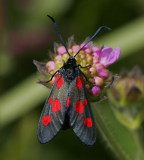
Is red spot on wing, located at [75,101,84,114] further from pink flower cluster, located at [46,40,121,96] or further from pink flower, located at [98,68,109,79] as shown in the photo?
pink flower, located at [98,68,109,79]

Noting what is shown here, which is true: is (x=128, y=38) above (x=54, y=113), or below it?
below

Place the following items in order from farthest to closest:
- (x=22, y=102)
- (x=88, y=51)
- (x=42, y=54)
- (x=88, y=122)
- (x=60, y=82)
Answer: (x=42, y=54)
(x=22, y=102)
(x=88, y=51)
(x=60, y=82)
(x=88, y=122)

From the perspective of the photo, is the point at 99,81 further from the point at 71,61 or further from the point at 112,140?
the point at 112,140

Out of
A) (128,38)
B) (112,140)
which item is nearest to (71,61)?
(112,140)

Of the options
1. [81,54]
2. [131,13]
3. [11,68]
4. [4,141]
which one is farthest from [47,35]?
[81,54]

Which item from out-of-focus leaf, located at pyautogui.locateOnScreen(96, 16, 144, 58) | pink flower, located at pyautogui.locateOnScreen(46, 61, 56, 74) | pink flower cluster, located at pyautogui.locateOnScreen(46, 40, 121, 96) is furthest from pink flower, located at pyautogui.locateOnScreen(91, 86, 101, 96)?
out-of-focus leaf, located at pyautogui.locateOnScreen(96, 16, 144, 58)

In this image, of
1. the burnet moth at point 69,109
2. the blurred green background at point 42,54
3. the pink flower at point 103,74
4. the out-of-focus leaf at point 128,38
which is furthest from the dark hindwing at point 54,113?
the out-of-focus leaf at point 128,38

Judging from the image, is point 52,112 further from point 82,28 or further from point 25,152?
point 82,28

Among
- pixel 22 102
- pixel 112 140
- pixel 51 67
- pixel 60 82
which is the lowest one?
pixel 112 140
